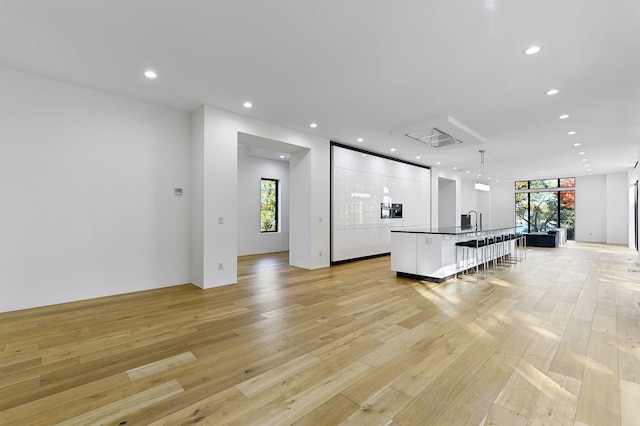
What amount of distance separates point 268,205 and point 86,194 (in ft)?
16.7

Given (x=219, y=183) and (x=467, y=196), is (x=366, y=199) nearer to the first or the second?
(x=219, y=183)

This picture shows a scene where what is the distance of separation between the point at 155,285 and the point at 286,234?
15.9 ft

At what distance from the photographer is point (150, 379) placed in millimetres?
2041

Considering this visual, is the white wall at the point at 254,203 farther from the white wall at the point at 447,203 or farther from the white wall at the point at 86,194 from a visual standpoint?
the white wall at the point at 447,203

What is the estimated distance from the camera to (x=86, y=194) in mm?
3936

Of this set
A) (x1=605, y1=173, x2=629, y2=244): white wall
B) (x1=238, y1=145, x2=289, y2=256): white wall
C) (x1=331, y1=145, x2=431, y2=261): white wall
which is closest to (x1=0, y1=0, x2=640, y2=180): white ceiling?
(x1=331, y1=145, x2=431, y2=261): white wall

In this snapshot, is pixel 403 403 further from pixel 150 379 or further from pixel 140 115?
pixel 140 115

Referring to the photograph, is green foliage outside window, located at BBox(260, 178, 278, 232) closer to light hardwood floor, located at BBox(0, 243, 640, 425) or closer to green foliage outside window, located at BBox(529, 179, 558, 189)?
light hardwood floor, located at BBox(0, 243, 640, 425)

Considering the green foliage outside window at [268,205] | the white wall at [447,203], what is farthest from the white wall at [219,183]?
the white wall at [447,203]

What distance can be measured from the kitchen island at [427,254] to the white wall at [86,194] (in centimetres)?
380

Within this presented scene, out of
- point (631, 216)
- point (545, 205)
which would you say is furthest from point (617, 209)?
point (545, 205)

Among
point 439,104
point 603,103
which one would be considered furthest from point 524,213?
point 439,104

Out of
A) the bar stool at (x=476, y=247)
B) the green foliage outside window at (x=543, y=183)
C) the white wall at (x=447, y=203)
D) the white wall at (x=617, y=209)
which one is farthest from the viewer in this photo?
the green foliage outside window at (x=543, y=183)

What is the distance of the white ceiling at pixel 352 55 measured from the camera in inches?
94.7
